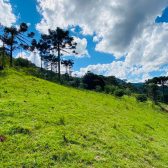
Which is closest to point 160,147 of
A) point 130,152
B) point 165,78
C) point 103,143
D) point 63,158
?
point 130,152

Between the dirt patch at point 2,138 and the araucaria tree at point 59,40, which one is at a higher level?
the araucaria tree at point 59,40

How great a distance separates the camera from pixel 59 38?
23.6 metres

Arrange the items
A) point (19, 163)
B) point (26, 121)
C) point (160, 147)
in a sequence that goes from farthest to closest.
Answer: point (160, 147) → point (26, 121) → point (19, 163)

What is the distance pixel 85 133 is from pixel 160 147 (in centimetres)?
387

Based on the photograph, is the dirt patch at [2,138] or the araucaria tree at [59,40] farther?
the araucaria tree at [59,40]

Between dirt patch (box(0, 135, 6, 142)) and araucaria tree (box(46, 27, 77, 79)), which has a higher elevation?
araucaria tree (box(46, 27, 77, 79))

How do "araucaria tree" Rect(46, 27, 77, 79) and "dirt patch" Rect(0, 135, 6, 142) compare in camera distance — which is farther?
"araucaria tree" Rect(46, 27, 77, 79)

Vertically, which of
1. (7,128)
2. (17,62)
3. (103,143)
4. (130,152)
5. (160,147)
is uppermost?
(17,62)

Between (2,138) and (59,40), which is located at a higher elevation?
(59,40)

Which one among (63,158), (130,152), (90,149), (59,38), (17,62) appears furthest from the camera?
(17,62)

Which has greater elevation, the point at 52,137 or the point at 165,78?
the point at 165,78

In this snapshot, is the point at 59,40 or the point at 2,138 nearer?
the point at 2,138

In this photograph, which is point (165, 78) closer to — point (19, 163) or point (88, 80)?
point (88, 80)

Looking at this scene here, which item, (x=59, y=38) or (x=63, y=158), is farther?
(x=59, y=38)
